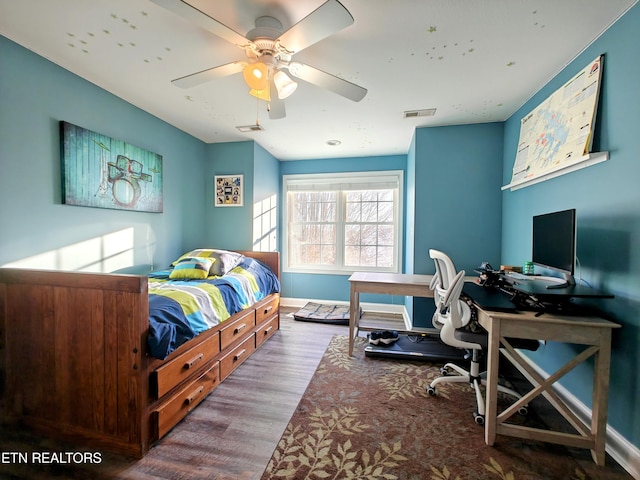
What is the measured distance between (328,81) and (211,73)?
747 mm

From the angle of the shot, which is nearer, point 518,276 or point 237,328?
point 518,276

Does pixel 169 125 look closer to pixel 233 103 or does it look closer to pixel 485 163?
pixel 233 103

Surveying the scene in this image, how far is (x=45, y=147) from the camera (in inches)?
75.6

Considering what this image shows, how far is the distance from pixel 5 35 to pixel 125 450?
103 inches

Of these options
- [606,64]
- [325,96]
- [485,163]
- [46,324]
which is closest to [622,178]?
[606,64]

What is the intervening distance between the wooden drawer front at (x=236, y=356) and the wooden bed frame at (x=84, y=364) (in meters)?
0.51

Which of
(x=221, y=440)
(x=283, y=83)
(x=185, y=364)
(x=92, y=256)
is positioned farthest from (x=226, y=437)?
(x=283, y=83)

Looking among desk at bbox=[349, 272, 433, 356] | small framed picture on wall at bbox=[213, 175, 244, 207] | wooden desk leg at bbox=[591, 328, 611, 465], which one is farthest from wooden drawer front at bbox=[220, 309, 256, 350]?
wooden desk leg at bbox=[591, 328, 611, 465]

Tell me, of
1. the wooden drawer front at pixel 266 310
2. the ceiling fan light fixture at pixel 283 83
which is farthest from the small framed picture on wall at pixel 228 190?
the ceiling fan light fixture at pixel 283 83

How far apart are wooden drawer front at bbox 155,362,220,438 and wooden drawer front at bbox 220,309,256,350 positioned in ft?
0.64

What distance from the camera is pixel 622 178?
1.51 m

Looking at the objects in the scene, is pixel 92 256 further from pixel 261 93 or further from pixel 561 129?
pixel 561 129

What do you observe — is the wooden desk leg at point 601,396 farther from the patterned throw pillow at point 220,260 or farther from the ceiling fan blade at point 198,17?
the patterned throw pillow at point 220,260

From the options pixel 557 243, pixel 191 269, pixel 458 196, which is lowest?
pixel 191 269
